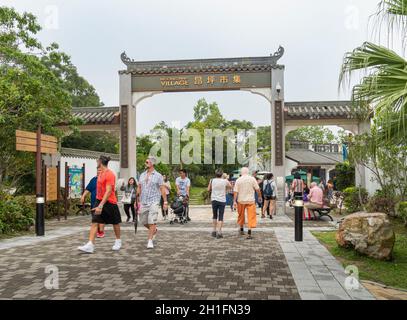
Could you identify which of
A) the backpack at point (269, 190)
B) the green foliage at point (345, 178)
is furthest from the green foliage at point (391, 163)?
the green foliage at point (345, 178)

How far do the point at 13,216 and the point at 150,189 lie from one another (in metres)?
4.50

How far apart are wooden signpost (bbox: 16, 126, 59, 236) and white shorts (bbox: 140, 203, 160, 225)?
304cm

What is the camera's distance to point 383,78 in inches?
205

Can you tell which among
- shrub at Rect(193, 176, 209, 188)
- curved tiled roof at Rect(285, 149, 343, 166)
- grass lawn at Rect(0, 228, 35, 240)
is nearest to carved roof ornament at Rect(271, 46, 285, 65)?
grass lawn at Rect(0, 228, 35, 240)

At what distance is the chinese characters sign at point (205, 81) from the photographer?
50.1 feet

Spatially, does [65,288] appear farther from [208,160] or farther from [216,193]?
[208,160]

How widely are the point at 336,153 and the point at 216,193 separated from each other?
3934 cm

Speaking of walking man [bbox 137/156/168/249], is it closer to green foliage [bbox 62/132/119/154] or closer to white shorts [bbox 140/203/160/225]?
white shorts [bbox 140/203/160/225]

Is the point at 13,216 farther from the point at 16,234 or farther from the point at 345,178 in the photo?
the point at 345,178

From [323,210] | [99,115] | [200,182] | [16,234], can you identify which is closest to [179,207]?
[16,234]

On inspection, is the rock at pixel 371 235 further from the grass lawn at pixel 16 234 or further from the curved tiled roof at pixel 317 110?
the curved tiled roof at pixel 317 110

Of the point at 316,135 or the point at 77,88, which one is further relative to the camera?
the point at 316,135

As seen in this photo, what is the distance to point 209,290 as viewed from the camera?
4.59 meters
